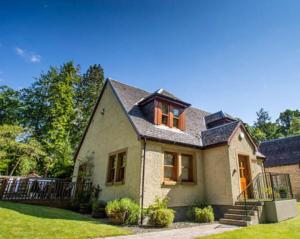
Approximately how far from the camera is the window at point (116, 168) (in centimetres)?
1137

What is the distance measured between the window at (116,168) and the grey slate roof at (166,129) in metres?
2.28

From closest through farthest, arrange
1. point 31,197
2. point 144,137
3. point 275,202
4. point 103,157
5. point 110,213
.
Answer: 1. point 110,213
2. point 275,202
3. point 144,137
4. point 31,197
5. point 103,157

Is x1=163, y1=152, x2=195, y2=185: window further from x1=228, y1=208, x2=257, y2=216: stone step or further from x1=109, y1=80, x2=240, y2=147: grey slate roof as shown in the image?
x1=228, y1=208, x2=257, y2=216: stone step

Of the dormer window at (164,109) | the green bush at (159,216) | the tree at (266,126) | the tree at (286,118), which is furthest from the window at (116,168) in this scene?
the tree at (286,118)

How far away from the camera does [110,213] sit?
8500 mm

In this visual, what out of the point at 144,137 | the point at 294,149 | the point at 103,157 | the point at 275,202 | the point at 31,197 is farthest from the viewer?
the point at 294,149

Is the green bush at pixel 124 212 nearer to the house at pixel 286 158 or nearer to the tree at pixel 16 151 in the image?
the tree at pixel 16 151

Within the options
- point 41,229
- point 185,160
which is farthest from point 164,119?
point 41,229

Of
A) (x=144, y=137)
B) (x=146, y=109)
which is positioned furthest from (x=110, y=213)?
(x=146, y=109)

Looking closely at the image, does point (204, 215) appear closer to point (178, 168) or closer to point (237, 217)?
point (237, 217)

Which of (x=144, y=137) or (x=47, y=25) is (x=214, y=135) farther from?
(x=47, y=25)

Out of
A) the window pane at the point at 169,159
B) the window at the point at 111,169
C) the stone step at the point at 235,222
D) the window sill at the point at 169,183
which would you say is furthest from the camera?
the window at the point at 111,169

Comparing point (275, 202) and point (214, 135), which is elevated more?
point (214, 135)

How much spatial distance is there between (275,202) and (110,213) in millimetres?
7668
